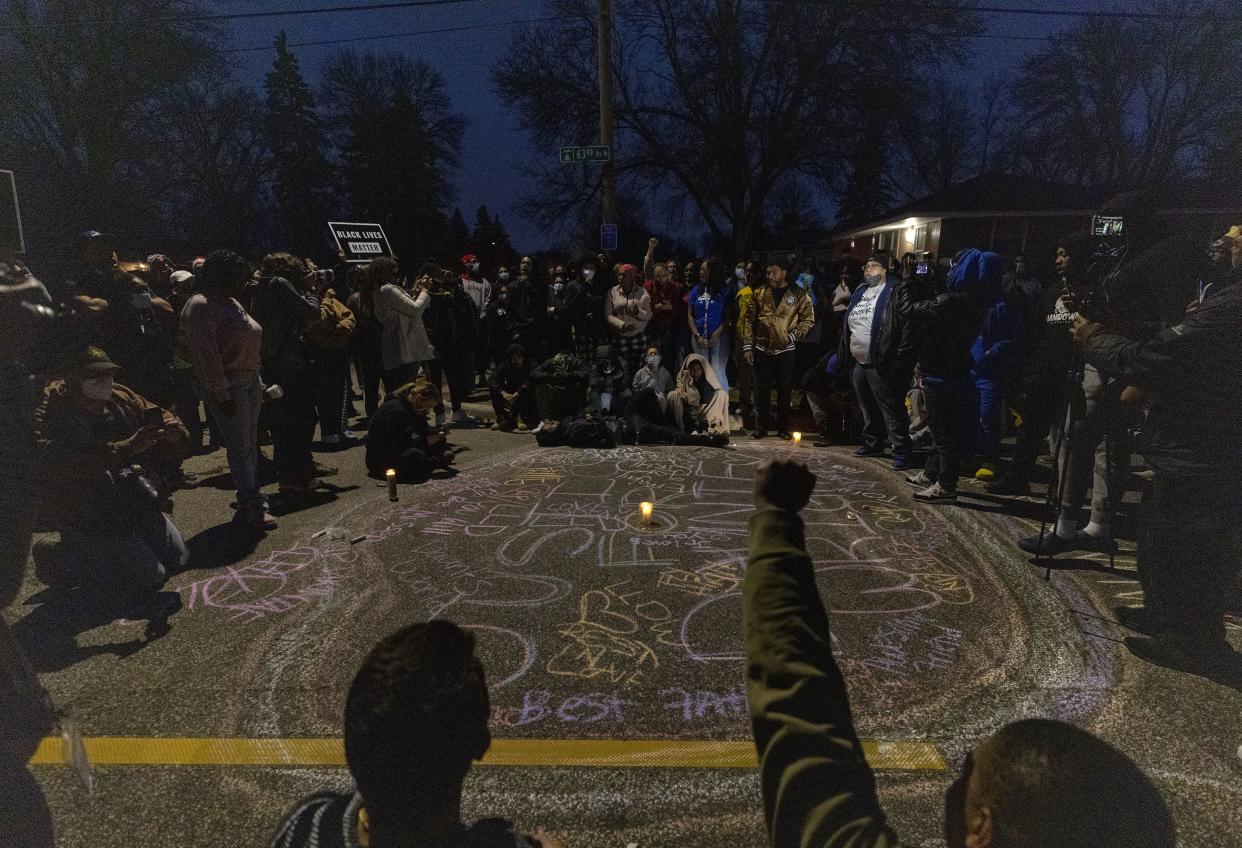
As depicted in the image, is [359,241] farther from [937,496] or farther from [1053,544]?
[1053,544]

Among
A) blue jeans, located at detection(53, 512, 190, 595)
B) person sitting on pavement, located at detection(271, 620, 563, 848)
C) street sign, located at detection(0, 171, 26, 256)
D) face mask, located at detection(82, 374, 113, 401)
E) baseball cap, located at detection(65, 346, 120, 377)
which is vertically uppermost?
street sign, located at detection(0, 171, 26, 256)

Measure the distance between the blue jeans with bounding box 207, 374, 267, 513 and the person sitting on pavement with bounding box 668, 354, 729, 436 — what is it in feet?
15.0

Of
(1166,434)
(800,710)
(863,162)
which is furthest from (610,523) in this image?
(863,162)

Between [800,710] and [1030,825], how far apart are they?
14.3 inches

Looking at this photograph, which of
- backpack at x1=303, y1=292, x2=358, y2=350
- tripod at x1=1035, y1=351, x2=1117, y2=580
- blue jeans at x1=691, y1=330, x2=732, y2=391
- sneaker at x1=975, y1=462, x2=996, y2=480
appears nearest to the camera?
tripod at x1=1035, y1=351, x2=1117, y2=580

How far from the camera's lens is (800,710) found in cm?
123

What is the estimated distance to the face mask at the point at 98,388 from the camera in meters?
3.79

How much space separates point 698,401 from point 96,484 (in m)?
5.96

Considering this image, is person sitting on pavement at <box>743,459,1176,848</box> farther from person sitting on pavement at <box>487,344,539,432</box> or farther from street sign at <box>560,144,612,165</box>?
street sign at <box>560,144,612,165</box>

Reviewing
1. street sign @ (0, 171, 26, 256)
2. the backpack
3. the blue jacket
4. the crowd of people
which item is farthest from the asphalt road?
street sign @ (0, 171, 26, 256)

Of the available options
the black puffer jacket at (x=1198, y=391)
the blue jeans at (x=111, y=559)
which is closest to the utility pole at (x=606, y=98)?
the blue jeans at (x=111, y=559)

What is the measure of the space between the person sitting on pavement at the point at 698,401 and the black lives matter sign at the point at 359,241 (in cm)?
620

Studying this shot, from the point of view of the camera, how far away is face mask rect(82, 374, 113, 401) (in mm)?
3795

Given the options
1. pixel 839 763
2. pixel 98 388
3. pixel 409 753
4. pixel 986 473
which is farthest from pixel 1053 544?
pixel 98 388
